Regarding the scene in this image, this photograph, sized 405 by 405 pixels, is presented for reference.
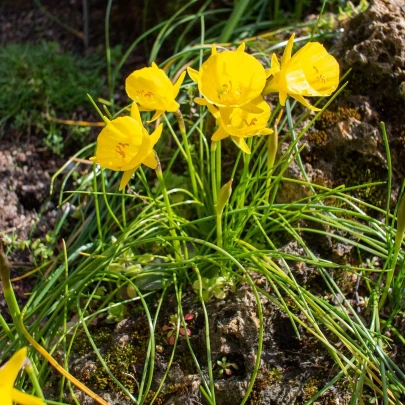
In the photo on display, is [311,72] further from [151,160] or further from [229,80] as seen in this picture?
[151,160]

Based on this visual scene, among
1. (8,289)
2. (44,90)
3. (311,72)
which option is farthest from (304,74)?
(44,90)

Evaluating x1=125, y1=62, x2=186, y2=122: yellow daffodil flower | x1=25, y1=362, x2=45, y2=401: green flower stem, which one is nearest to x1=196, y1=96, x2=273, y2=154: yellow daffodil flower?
x1=125, y1=62, x2=186, y2=122: yellow daffodil flower

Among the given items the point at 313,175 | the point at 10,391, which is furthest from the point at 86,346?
the point at 313,175

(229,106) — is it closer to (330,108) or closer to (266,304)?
(266,304)

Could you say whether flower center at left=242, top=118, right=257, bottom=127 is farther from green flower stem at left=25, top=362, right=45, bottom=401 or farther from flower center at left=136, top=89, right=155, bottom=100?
green flower stem at left=25, top=362, right=45, bottom=401

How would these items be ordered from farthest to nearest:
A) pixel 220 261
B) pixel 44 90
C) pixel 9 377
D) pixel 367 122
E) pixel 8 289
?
pixel 44 90 → pixel 367 122 → pixel 220 261 → pixel 8 289 → pixel 9 377

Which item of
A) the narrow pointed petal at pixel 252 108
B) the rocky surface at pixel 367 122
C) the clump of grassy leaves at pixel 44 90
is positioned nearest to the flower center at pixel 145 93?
the narrow pointed petal at pixel 252 108

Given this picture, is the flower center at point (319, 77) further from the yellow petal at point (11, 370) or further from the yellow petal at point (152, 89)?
the yellow petal at point (11, 370)
